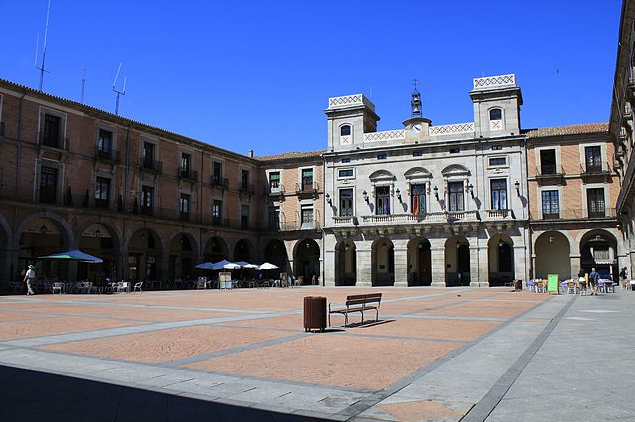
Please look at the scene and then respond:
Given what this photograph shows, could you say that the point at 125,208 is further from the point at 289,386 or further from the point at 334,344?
the point at 289,386

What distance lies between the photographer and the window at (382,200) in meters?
43.7

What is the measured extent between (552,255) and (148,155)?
3097 cm

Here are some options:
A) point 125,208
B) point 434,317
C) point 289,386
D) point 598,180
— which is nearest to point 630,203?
point 598,180

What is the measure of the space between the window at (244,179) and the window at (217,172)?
280 centimetres

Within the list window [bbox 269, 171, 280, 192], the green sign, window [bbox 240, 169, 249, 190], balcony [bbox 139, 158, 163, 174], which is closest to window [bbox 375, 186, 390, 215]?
window [bbox 269, 171, 280, 192]

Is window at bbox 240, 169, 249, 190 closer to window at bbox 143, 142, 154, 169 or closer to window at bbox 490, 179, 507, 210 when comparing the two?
window at bbox 143, 142, 154, 169

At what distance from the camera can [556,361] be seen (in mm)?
7438

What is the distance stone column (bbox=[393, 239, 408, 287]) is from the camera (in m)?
41.5

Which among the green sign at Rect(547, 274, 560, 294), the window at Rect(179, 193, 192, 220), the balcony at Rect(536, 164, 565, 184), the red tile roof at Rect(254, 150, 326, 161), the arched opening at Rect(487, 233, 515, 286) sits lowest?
the green sign at Rect(547, 274, 560, 294)

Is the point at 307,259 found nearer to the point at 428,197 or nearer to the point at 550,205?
the point at 428,197

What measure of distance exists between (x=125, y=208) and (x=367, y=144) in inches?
801

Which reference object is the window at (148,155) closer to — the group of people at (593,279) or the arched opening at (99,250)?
the arched opening at (99,250)

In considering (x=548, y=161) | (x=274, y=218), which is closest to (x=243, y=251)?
(x=274, y=218)

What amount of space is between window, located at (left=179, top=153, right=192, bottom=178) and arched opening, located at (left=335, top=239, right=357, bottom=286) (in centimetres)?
1381
